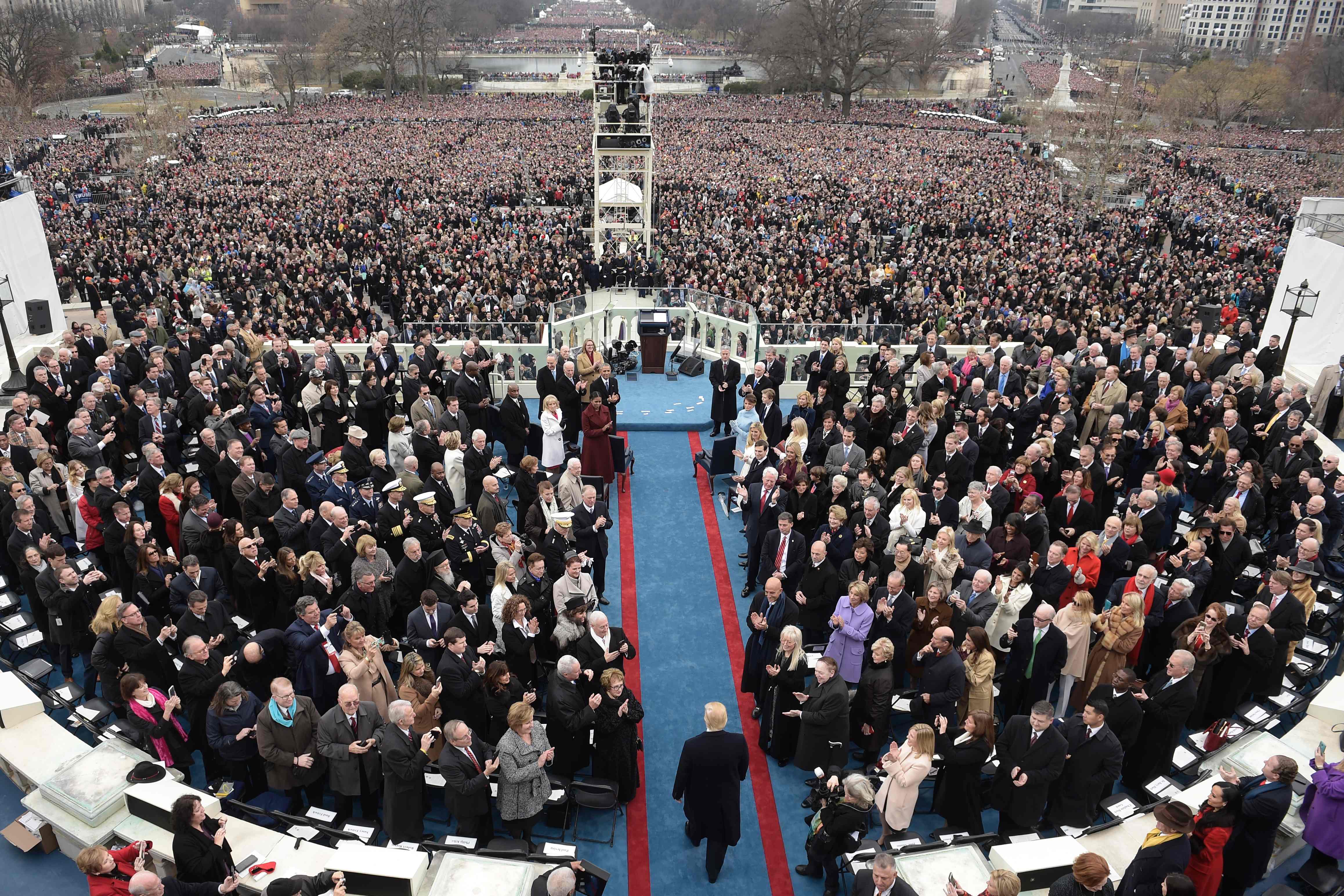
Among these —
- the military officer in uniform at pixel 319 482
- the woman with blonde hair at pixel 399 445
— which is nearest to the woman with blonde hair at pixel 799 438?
the woman with blonde hair at pixel 399 445

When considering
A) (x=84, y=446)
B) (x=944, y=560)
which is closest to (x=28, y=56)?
(x=84, y=446)

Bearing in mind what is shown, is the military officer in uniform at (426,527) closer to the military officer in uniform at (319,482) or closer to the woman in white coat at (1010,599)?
the military officer in uniform at (319,482)

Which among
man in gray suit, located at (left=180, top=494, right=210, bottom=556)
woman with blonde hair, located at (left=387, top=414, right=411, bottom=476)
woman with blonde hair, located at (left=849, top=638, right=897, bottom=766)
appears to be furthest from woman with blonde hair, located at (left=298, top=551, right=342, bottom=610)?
woman with blonde hair, located at (left=849, top=638, right=897, bottom=766)

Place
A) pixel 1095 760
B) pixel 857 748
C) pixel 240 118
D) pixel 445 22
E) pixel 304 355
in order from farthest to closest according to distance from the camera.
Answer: pixel 445 22, pixel 240 118, pixel 304 355, pixel 857 748, pixel 1095 760

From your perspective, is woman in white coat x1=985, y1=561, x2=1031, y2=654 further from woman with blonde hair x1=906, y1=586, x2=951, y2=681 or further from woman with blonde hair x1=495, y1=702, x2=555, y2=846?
woman with blonde hair x1=495, y1=702, x2=555, y2=846

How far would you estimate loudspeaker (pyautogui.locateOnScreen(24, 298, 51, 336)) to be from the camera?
15.3m

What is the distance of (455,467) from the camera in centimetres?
989

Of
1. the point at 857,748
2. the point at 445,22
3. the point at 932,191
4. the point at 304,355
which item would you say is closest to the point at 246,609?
the point at 857,748

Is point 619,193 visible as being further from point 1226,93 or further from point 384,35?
point 1226,93

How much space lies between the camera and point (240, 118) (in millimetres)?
60000

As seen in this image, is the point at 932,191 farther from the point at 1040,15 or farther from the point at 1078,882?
the point at 1040,15

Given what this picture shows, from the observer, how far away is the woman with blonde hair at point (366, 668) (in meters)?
6.23

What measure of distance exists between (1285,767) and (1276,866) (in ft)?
4.90

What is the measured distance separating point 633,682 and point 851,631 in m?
2.40
